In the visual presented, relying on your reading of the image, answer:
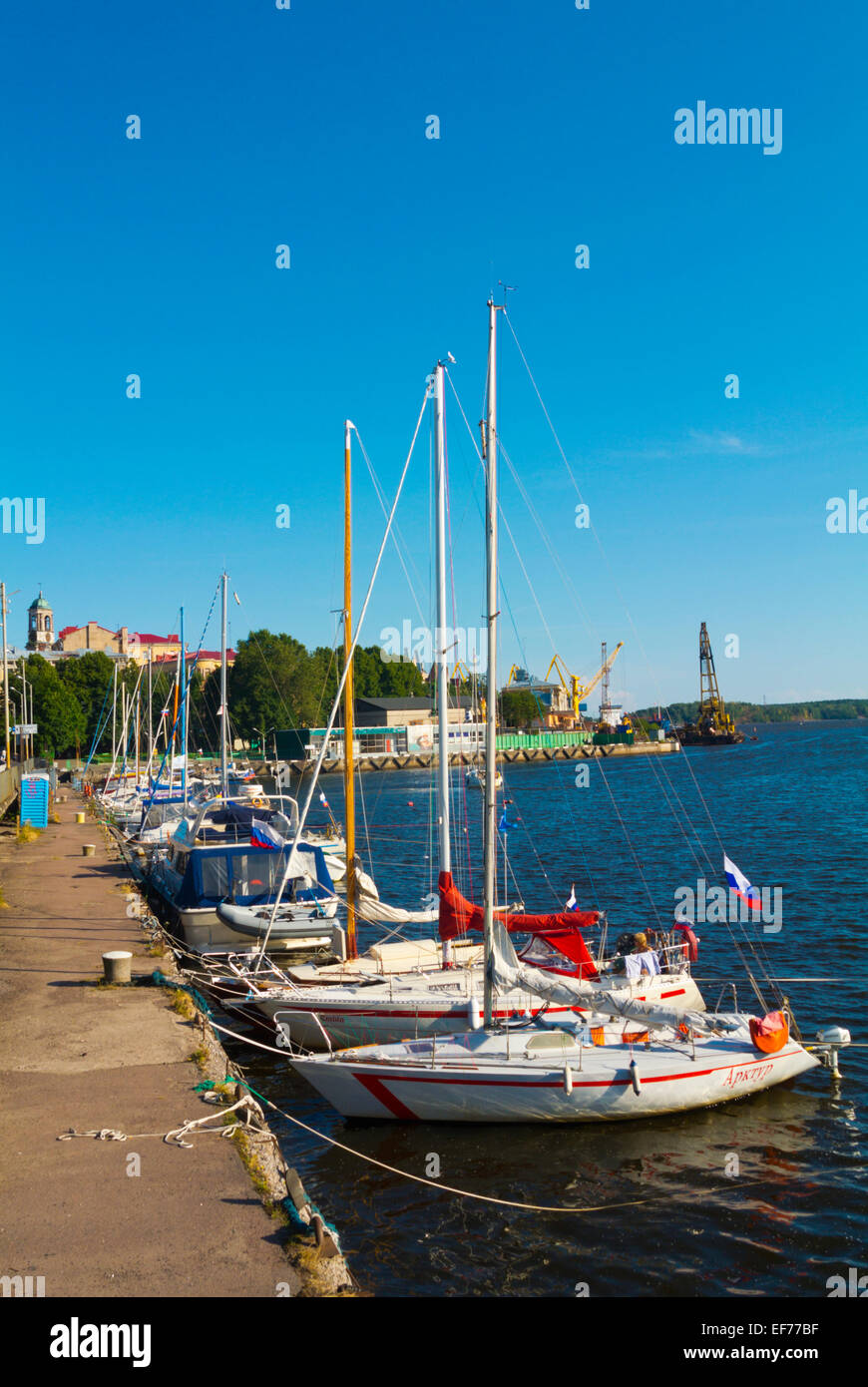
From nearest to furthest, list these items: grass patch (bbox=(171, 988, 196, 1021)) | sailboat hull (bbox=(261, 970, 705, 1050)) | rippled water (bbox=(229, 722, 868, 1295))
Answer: rippled water (bbox=(229, 722, 868, 1295)), grass patch (bbox=(171, 988, 196, 1021)), sailboat hull (bbox=(261, 970, 705, 1050))

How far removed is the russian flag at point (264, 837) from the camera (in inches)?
957

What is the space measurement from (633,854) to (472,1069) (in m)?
29.9

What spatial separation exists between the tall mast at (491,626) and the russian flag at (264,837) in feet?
33.7

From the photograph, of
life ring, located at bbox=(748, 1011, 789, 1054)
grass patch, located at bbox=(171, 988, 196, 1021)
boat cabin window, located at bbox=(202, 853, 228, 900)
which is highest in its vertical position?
boat cabin window, located at bbox=(202, 853, 228, 900)

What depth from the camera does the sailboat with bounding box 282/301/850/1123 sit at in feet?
47.1

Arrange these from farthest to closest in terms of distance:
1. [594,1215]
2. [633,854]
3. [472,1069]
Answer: [633,854]
[472,1069]
[594,1215]

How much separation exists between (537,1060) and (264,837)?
38.3ft

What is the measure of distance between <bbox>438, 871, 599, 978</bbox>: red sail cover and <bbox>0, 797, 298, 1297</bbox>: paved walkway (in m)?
5.19

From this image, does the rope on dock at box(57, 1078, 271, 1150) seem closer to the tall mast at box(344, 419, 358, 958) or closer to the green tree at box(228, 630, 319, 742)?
the tall mast at box(344, 419, 358, 958)

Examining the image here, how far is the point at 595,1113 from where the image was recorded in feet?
48.2

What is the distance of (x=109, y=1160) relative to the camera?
10.2 meters

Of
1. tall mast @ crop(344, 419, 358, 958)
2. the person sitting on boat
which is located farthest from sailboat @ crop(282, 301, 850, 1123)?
tall mast @ crop(344, 419, 358, 958)
